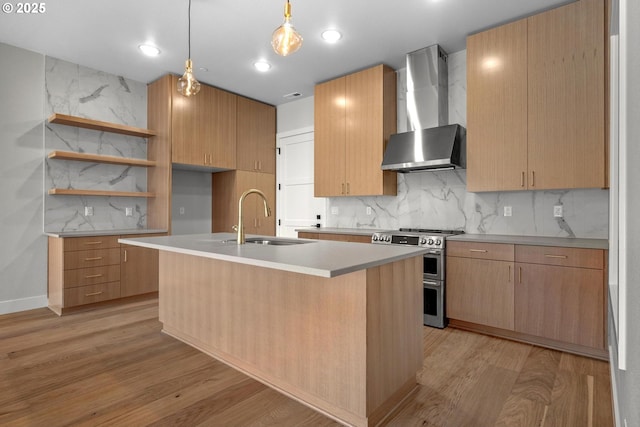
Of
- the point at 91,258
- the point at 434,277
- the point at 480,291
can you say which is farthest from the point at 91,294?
the point at 480,291

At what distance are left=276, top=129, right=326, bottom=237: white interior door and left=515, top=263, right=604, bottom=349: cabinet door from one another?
2917 millimetres

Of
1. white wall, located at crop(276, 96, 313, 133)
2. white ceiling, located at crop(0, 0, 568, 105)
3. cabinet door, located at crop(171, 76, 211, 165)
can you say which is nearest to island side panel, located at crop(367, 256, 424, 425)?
white ceiling, located at crop(0, 0, 568, 105)

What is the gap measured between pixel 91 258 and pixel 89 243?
0.17 m

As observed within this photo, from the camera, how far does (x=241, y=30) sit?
3439 mm

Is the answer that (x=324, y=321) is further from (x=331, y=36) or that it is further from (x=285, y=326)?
(x=331, y=36)

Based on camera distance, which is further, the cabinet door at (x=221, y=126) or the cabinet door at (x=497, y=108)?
the cabinet door at (x=221, y=126)

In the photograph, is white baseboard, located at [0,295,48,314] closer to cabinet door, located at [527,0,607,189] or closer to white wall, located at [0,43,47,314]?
white wall, located at [0,43,47,314]

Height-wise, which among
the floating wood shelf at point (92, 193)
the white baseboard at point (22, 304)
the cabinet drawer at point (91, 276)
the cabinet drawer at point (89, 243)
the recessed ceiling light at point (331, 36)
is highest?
the recessed ceiling light at point (331, 36)

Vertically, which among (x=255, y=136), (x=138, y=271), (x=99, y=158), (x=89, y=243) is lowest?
(x=138, y=271)

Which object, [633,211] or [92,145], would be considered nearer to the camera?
[633,211]

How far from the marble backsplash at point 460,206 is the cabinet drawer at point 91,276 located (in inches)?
110

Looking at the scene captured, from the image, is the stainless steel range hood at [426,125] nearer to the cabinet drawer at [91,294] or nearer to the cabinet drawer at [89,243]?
the cabinet drawer at [89,243]

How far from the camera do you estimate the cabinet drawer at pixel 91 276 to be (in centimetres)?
373

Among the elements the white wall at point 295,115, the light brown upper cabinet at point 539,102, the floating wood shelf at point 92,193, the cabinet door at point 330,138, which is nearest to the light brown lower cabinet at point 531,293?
the light brown upper cabinet at point 539,102
